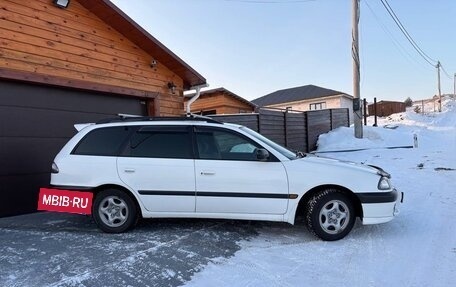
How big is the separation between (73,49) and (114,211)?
13.2 ft

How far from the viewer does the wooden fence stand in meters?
13.6

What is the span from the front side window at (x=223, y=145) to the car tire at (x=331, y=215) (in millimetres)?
1050

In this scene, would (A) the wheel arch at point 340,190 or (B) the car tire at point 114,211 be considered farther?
(B) the car tire at point 114,211

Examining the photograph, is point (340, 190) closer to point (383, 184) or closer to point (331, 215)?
point (331, 215)

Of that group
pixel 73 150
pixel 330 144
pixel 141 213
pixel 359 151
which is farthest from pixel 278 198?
pixel 330 144

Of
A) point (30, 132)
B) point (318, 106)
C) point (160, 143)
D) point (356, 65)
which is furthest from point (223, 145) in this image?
point (318, 106)

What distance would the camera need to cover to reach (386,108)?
45.2 meters

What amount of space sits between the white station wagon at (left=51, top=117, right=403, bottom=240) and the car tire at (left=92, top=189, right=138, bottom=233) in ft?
0.05

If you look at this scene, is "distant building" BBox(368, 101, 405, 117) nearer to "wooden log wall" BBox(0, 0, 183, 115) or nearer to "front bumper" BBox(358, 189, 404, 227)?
"wooden log wall" BBox(0, 0, 183, 115)

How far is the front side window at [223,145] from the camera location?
5527mm

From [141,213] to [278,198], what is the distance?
2006mm

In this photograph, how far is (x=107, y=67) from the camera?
883cm

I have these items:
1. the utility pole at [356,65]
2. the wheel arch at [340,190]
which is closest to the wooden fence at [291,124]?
the utility pole at [356,65]

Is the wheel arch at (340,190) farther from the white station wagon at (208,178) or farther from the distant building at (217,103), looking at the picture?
the distant building at (217,103)
